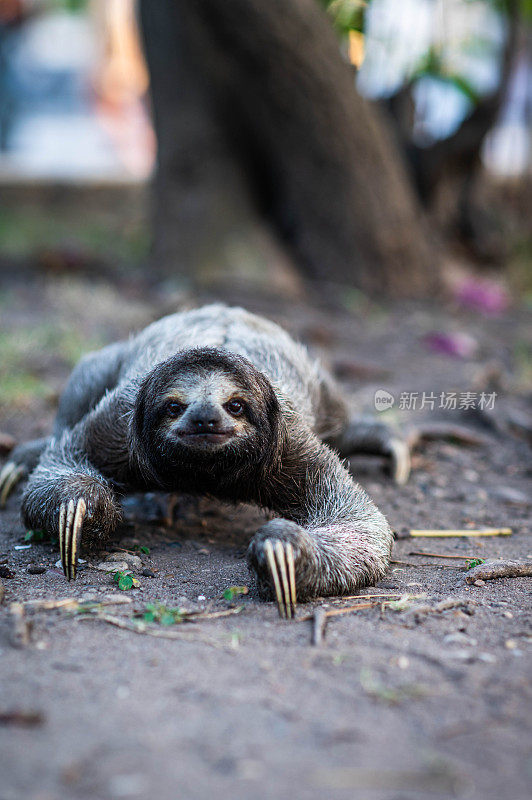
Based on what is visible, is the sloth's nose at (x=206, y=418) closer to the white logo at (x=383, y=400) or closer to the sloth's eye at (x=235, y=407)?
the sloth's eye at (x=235, y=407)

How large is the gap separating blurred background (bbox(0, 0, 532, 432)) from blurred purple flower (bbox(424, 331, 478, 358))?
0.16 feet

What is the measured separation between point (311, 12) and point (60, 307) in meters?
4.42

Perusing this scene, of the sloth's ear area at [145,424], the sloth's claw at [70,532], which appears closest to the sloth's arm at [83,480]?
the sloth's claw at [70,532]

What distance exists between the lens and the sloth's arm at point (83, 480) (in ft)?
12.7

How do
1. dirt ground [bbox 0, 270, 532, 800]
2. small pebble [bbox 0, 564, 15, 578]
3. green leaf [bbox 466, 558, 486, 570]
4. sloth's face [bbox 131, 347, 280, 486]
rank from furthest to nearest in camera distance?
green leaf [bbox 466, 558, 486, 570] < sloth's face [bbox 131, 347, 280, 486] < small pebble [bbox 0, 564, 15, 578] < dirt ground [bbox 0, 270, 532, 800]

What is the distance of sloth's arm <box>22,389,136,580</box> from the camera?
12.7 ft

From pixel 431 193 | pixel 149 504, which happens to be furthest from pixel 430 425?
pixel 431 193

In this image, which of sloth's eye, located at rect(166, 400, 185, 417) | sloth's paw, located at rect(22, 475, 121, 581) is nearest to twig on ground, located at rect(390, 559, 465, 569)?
sloth's eye, located at rect(166, 400, 185, 417)

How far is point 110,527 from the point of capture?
4.09 metres

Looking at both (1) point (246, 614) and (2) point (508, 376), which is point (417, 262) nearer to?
(2) point (508, 376)

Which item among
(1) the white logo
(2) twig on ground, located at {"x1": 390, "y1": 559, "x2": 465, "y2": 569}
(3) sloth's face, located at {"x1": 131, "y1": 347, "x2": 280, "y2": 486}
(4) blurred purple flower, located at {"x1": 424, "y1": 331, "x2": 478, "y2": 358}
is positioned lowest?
(2) twig on ground, located at {"x1": 390, "y1": 559, "x2": 465, "y2": 569}

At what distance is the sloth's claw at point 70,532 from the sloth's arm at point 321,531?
918 mm

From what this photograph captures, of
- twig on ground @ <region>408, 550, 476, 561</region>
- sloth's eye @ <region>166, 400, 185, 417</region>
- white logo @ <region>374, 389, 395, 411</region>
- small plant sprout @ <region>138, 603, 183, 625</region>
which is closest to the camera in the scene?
small plant sprout @ <region>138, 603, 183, 625</region>

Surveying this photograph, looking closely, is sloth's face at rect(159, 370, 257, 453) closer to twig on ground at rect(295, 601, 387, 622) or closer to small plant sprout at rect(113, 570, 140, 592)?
small plant sprout at rect(113, 570, 140, 592)
